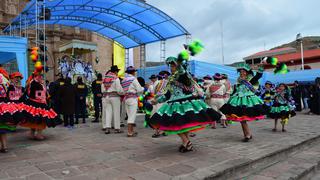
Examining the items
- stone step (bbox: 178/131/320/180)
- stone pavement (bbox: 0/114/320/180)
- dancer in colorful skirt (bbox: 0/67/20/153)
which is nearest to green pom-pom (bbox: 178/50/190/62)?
stone pavement (bbox: 0/114/320/180)

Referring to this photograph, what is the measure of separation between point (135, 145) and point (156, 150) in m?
0.69

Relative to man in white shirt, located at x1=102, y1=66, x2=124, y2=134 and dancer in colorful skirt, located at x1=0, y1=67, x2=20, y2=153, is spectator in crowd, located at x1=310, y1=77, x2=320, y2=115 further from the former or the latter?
dancer in colorful skirt, located at x1=0, y1=67, x2=20, y2=153

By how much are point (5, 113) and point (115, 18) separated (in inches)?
423

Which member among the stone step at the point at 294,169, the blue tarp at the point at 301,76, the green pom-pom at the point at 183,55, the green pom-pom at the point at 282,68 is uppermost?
the blue tarp at the point at 301,76

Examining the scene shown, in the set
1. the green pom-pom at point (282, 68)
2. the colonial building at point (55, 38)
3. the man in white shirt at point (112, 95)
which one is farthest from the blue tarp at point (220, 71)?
the green pom-pom at point (282, 68)

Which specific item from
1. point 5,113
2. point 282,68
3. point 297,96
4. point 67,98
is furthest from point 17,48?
point 297,96

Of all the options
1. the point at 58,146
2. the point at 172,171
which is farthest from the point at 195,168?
the point at 58,146

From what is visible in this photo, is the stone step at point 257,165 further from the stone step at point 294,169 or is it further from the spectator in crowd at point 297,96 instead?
the spectator in crowd at point 297,96

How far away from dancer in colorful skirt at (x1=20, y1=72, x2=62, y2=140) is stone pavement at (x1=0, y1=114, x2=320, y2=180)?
45 cm

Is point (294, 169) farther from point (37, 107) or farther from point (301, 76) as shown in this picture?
point (301, 76)

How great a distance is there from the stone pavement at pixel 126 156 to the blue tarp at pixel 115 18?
26.6ft

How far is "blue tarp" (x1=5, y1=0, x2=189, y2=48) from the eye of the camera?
13477 mm

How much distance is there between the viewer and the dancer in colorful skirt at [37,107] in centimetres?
621

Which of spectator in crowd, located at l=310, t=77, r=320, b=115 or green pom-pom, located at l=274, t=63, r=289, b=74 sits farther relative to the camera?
spectator in crowd, located at l=310, t=77, r=320, b=115
